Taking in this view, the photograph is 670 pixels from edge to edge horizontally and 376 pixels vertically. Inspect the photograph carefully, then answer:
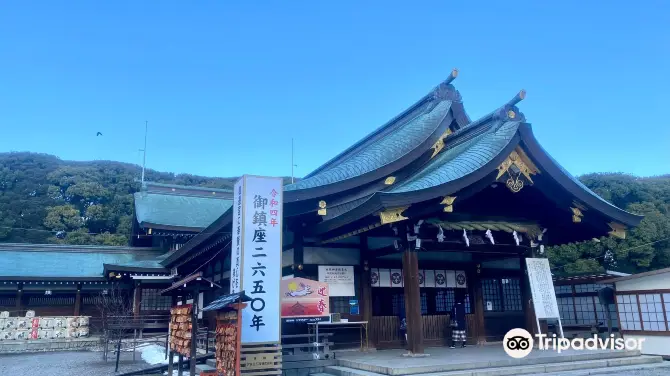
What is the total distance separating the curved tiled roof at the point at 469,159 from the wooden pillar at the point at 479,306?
429cm

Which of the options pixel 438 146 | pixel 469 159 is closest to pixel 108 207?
pixel 438 146

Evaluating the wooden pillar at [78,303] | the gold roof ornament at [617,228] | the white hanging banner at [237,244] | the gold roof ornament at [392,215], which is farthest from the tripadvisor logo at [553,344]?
the wooden pillar at [78,303]

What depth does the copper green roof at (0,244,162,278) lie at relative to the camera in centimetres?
2573

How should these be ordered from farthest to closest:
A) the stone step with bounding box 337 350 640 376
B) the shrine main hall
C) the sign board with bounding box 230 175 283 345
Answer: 1. the shrine main hall
2. the sign board with bounding box 230 175 283 345
3. the stone step with bounding box 337 350 640 376

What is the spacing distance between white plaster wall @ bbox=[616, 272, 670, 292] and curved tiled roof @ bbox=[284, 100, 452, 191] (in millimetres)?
6893

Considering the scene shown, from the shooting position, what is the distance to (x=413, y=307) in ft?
37.8

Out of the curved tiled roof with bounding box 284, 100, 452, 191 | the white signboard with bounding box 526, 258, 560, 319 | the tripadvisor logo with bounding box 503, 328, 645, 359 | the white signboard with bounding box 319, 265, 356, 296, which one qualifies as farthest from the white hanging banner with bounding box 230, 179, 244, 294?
the white signboard with bounding box 526, 258, 560, 319

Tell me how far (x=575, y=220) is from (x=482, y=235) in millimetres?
2652

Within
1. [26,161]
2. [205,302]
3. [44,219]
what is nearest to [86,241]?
[44,219]

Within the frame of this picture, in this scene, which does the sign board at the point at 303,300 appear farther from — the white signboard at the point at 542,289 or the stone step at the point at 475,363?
the white signboard at the point at 542,289

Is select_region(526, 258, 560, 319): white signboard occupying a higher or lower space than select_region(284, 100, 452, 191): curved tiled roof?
lower

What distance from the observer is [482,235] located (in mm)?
13109

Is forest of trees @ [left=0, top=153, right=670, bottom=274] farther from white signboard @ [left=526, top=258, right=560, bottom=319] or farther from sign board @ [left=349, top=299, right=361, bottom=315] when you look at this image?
sign board @ [left=349, top=299, right=361, bottom=315]

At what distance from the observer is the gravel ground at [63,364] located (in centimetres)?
1448
